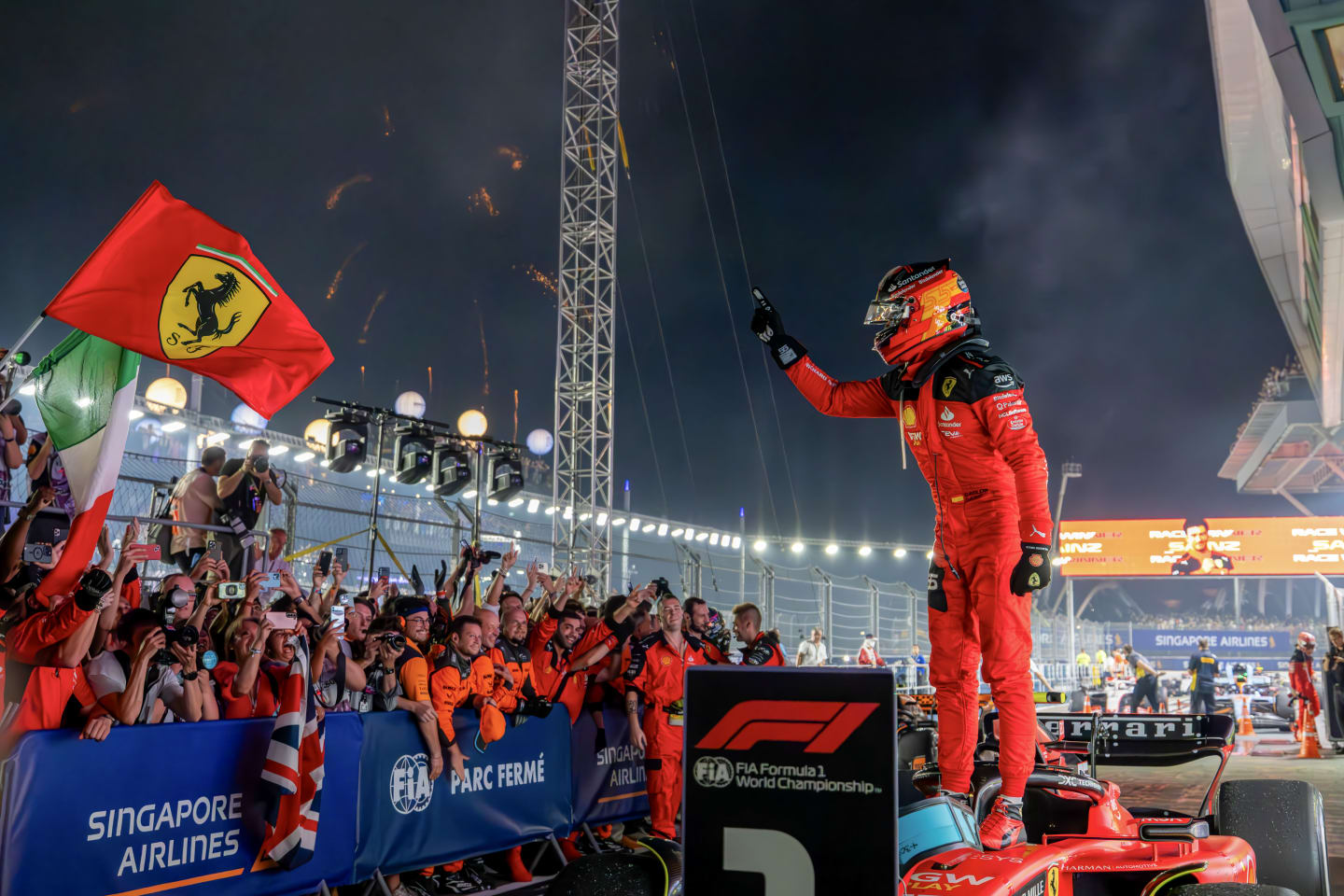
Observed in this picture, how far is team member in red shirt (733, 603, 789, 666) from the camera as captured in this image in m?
7.03

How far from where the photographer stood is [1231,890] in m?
2.93

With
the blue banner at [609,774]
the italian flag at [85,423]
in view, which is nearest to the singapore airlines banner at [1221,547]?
the blue banner at [609,774]

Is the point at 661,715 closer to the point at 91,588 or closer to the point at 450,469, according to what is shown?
the point at 91,588

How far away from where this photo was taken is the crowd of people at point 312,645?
3977mm

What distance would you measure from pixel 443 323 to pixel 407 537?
43.0 meters

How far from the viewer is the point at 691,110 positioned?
37812mm

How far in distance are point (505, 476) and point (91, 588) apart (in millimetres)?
9302

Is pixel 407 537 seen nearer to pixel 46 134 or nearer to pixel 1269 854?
pixel 1269 854

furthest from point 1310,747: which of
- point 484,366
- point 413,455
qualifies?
point 484,366

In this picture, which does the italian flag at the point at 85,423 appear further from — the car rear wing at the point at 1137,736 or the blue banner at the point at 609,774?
the car rear wing at the point at 1137,736

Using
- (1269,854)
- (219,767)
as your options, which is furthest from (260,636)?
(1269,854)

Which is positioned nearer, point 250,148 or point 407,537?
point 407,537

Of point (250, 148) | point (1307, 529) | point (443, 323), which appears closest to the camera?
point (1307, 529)

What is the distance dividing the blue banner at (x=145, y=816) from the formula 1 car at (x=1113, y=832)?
2948 millimetres
